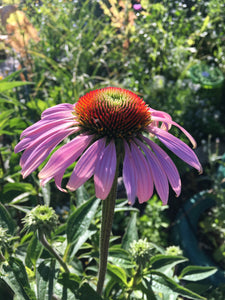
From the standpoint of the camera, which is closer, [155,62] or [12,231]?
[12,231]

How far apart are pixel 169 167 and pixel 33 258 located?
0.42 m

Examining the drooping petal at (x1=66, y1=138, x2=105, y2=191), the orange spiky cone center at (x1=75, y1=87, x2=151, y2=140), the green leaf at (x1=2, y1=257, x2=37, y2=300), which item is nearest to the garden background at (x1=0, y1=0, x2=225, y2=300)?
the green leaf at (x1=2, y1=257, x2=37, y2=300)

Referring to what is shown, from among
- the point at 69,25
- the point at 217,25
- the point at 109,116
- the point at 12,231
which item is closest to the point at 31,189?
the point at 12,231

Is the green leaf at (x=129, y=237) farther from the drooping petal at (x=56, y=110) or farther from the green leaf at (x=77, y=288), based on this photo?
the drooping petal at (x=56, y=110)

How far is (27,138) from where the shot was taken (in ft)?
1.97

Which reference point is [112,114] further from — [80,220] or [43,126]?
[80,220]

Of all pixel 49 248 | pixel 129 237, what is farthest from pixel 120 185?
pixel 49 248

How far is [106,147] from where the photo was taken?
55cm

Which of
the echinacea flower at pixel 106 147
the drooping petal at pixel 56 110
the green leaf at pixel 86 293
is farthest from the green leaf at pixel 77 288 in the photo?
the drooping petal at pixel 56 110

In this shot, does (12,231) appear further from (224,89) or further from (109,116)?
(224,89)

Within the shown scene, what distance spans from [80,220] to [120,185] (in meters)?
0.77

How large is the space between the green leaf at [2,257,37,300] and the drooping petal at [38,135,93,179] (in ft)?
0.90

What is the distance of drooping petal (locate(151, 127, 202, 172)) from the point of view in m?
0.56

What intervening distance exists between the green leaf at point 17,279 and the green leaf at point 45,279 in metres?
0.02
